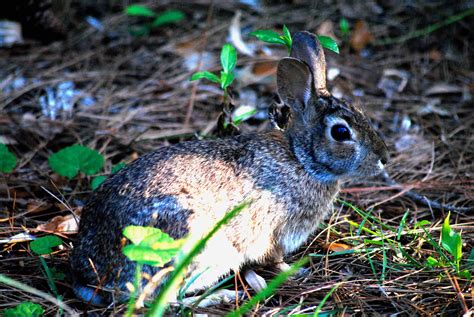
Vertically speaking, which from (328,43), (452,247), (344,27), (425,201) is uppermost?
(328,43)

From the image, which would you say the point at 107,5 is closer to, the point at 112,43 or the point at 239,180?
the point at 112,43

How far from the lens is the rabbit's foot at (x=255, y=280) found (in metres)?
4.14

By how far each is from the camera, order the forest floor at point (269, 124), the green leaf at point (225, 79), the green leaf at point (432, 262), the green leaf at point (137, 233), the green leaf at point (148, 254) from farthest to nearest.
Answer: the green leaf at point (225, 79), the forest floor at point (269, 124), the green leaf at point (432, 262), the green leaf at point (137, 233), the green leaf at point (148, 254)

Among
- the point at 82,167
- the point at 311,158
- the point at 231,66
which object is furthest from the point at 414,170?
the point at 82,167

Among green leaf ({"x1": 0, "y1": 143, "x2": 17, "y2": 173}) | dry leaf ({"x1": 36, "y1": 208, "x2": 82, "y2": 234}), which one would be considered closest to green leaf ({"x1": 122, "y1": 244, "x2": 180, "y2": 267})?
dry leaf ({"x1": 36, "y1": 208, "x2": 82, "y2": 234})

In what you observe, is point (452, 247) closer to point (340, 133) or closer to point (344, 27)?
point (340, 133)

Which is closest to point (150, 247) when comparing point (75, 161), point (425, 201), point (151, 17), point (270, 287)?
point (270, 287)

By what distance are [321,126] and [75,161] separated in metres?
2.11

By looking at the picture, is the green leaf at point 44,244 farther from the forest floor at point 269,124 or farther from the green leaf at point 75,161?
the green leaf at point 75,161

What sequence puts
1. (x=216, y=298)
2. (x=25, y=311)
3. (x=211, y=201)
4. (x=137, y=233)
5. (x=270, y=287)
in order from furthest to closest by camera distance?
(x=211, y=201)
(x=216, y=298)
(x=25, y=311)
(x=137, y=233)
(x=270, y=287)

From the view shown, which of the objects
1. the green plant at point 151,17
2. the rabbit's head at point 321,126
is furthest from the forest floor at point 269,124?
the rabbit's head at point 321,126

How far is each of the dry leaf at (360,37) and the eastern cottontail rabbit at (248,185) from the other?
3.05 meters

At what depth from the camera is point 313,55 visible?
14.6ft

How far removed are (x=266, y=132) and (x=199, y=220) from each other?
40.8 inches
